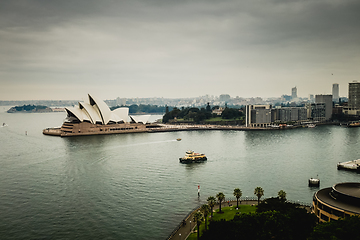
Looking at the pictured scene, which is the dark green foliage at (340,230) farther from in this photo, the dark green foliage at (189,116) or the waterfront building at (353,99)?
the waterfront building at (353,99)

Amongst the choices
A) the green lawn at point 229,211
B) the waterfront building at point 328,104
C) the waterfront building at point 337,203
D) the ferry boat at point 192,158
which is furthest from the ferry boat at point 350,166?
the waterfront building at point 328,104

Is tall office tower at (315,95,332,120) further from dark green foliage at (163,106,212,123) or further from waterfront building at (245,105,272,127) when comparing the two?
dark green foliage at (163,106,212,123)

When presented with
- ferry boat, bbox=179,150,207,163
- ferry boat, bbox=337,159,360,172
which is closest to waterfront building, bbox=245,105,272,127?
ferry boat, bbox=179,150,207,163

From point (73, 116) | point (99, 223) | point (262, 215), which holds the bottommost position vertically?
point (99, 223)

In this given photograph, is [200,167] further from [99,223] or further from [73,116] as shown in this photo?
[73,116]

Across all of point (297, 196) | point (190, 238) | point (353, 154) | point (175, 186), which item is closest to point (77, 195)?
point (175, 186)

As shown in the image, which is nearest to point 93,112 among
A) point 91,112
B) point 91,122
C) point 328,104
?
point 91,112
